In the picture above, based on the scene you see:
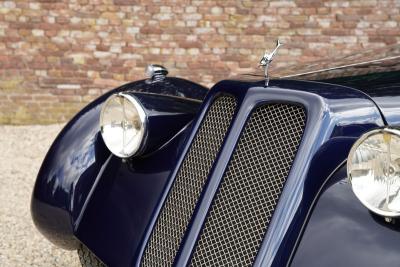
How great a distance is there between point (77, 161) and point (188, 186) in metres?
0.72

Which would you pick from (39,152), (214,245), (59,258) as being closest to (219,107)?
(214,245)

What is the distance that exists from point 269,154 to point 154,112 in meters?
0.79

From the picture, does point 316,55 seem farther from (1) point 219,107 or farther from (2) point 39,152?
(1) point 219,107

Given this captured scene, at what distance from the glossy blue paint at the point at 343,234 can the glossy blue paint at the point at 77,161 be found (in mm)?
941

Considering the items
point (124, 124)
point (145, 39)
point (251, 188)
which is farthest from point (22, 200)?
point (251, 188)

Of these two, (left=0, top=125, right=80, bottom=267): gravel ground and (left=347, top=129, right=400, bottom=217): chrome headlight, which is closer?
(left=347, top=129, right=400, bottom=217): chrome headlight

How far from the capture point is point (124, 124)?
261cm

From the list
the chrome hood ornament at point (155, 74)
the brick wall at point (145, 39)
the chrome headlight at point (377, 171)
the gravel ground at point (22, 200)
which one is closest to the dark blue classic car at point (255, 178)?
the chrome headlight at point (377, 171)

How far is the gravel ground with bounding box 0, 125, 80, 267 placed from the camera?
12.5ft

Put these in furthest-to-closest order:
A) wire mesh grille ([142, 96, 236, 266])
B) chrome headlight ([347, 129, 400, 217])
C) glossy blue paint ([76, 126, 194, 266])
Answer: glossy blue paint ([76, 126, 194, 266])
wire mesh grille ([142, 96, 236, 266])
chrome headlight ([347, 129, 400, 217])

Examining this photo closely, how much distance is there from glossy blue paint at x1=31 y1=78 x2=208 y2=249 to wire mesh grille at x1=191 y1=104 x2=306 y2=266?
640mm

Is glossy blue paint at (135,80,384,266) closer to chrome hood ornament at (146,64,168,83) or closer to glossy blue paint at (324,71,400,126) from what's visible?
glossy blue paint at (324,71,400,126)

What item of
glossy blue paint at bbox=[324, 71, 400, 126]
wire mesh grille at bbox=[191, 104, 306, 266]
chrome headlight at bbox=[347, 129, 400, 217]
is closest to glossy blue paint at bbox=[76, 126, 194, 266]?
wire mesh grille at bbox=[191, 104, 306, 266]

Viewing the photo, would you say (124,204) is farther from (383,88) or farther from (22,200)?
(22,200)
